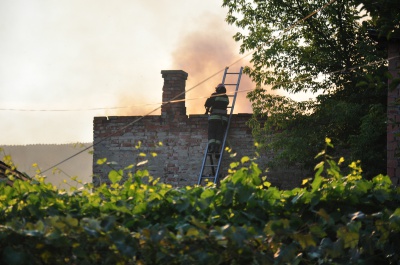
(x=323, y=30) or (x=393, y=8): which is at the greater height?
(x=323, y=30)

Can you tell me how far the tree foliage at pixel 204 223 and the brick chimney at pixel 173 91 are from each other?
12974 mm

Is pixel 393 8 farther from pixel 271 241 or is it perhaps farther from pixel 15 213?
pixel 15 213

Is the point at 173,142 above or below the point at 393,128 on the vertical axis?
above

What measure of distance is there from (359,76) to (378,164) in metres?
2.31

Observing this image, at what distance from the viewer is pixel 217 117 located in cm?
1834

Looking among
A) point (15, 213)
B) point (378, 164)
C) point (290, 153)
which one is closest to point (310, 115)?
point (290, 153)

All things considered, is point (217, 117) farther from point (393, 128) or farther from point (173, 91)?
point (393, 128)

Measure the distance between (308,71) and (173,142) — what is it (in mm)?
3466

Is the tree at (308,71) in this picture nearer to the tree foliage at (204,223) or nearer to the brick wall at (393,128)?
the brick wall at (393,128)

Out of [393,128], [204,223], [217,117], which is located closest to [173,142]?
[217,117]

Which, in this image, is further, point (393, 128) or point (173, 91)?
point (173, 91)

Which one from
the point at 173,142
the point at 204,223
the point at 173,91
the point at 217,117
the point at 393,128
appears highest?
the point at 173,91

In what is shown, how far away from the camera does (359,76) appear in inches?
677

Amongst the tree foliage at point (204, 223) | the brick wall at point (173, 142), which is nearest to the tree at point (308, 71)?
the brick wall at point (173, 142)
